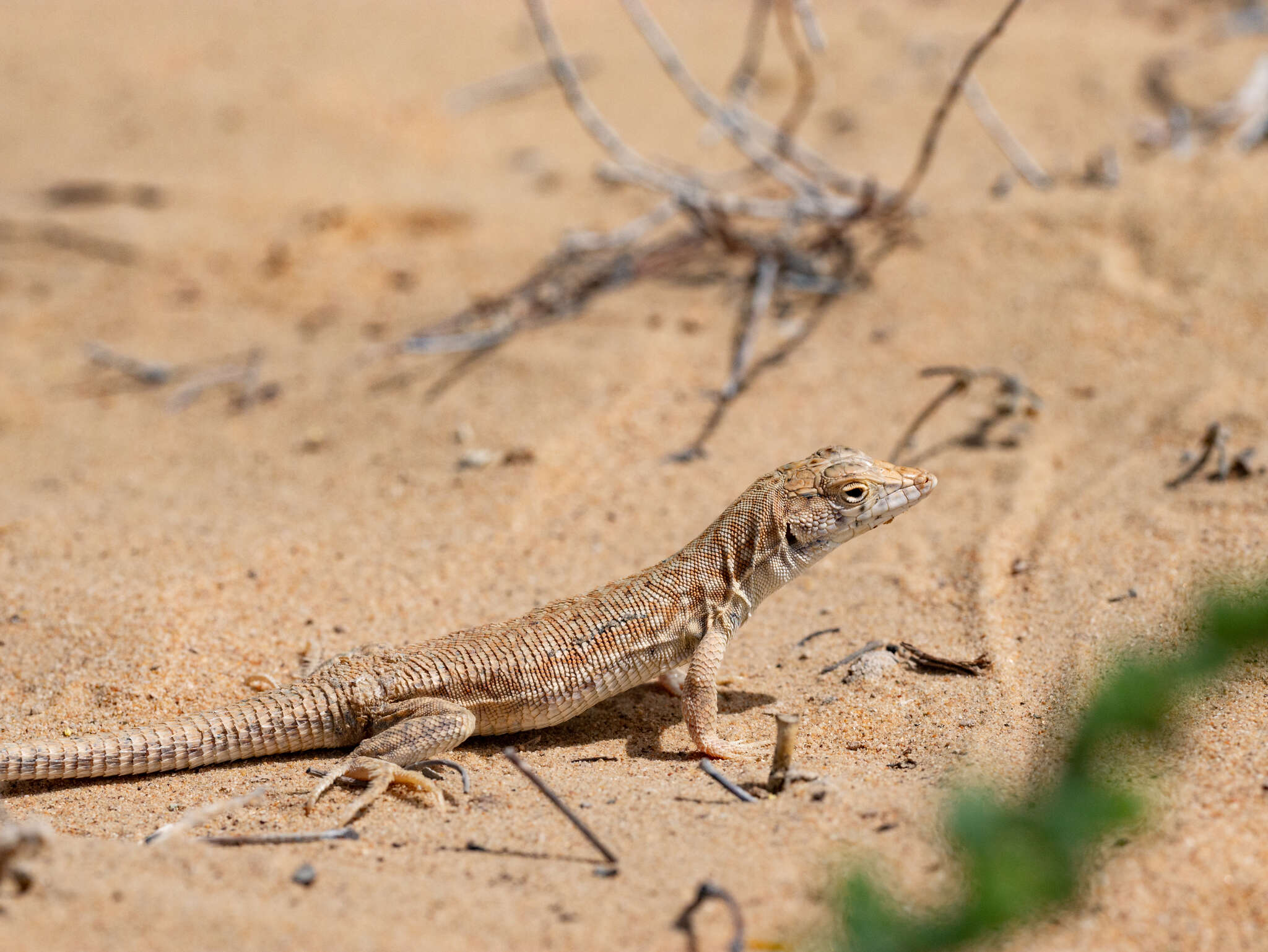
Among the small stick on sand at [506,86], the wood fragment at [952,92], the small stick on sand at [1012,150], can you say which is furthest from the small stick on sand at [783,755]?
the small stick on sand at [506,86]

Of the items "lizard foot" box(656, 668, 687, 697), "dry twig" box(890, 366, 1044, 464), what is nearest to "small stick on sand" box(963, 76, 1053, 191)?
"dry twig" box(890, 366, 1044, 464)

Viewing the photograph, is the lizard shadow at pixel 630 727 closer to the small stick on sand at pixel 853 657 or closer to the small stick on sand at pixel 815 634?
the small stick on sand at pixel 853 657

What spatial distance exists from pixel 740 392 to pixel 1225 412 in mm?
2566

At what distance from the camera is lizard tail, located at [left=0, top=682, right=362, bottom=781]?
3.65m

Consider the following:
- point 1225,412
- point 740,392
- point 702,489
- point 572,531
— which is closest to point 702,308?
point 740,392

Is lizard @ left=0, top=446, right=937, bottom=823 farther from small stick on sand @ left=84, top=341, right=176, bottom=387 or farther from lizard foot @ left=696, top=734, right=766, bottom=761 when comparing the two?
small stick on sand @ left=84, top=341, right=176, bottom=387

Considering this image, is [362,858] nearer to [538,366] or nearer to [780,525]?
[780,525]

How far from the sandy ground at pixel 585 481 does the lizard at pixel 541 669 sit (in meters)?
0.15

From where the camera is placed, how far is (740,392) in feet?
20.7

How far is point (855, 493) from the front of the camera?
408 cm

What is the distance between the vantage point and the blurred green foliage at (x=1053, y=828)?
60.6 inches

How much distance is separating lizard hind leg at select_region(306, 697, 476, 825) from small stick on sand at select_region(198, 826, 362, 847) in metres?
0.21

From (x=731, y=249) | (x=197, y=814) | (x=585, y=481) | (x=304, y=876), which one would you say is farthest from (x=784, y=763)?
(x=731, y=249)

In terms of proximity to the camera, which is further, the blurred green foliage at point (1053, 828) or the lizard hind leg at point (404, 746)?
the lizard hind leg at point (404, 746)
